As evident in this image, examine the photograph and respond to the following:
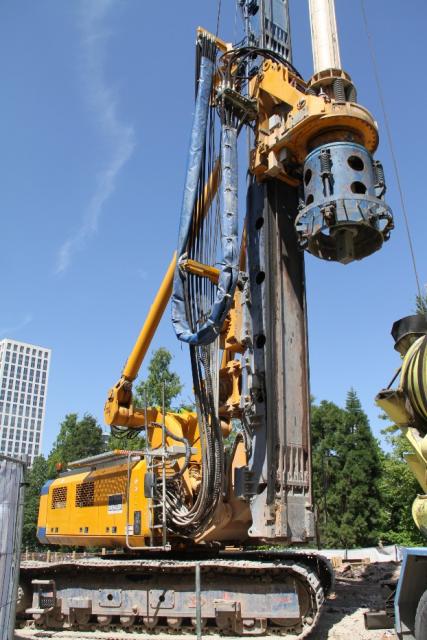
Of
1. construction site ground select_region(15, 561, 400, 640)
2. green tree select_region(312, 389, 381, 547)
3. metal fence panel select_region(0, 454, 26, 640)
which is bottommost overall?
construction site ground select_region(15, 561, 400, 640)

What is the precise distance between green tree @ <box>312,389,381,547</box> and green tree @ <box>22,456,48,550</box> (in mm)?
27472

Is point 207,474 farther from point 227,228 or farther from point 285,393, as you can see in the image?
point 227,228

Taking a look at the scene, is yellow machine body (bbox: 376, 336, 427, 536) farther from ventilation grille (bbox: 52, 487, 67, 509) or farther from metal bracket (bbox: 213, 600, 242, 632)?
ventilation grille (bbox: 52, 487, 67, 509)

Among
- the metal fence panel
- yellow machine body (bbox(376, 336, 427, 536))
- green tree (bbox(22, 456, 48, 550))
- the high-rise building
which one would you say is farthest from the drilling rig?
the high-rise building

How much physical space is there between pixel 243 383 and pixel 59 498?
6.72 metres

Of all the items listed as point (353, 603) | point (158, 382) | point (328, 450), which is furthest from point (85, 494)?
point (328, 450)

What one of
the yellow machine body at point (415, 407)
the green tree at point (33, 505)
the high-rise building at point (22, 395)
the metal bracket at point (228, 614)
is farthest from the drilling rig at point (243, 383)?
the high-rise building at point (22, 395)

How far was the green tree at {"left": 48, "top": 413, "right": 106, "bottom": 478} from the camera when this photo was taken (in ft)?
188

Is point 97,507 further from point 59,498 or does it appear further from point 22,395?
point 22,395

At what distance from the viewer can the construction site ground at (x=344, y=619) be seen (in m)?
9.38

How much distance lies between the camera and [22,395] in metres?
149

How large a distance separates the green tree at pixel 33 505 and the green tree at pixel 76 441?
3503 mm

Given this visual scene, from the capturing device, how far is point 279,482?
9992 millimetres

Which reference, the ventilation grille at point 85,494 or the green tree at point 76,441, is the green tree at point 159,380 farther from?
the ventilation grille at point 85,494
